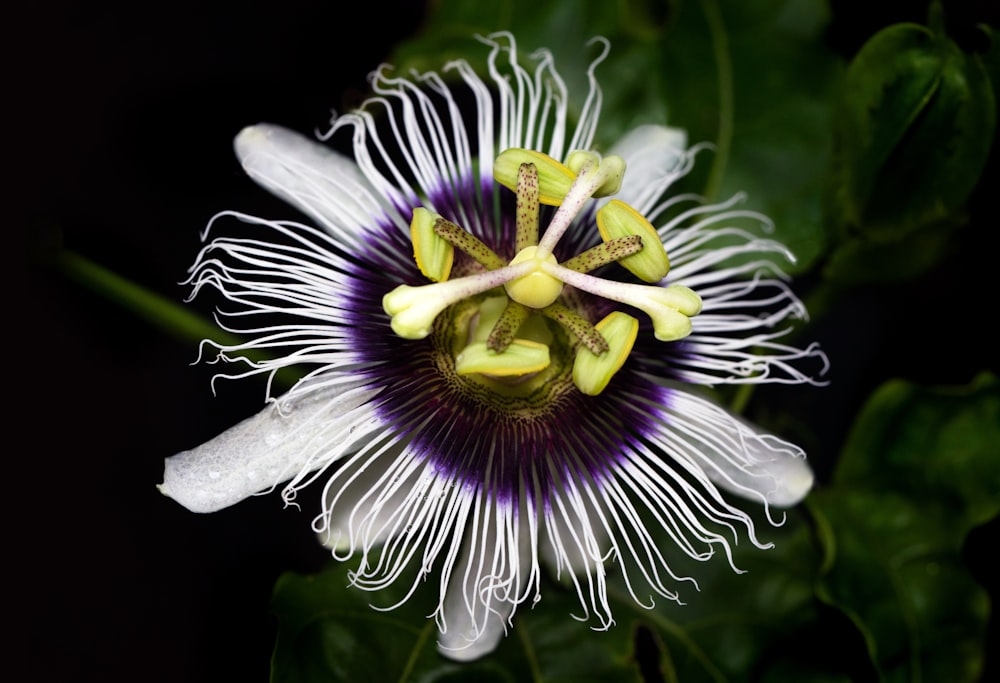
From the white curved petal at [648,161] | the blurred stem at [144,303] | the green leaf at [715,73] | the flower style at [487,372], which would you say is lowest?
the blurred stem at [144,303]

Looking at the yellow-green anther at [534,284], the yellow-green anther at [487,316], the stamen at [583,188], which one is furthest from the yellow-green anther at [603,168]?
the yellow-green anther at [487,316]

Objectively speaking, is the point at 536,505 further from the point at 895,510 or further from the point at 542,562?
the point at 895,510

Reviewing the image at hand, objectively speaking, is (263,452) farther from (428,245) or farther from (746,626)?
(746,626)

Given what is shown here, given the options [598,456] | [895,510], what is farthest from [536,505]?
[895,510]

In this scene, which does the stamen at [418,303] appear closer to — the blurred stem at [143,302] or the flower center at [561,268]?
the flower center at [561,268]

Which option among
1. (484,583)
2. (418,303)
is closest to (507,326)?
(418,303)

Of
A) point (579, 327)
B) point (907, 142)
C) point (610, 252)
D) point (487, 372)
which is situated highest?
point (907, 142)

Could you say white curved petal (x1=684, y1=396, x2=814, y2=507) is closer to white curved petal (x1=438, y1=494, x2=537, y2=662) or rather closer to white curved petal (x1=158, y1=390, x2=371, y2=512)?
white curved petal (x1=438, y1=494, x2=537, y2=662)
